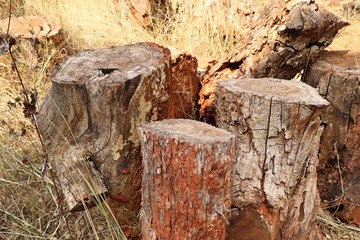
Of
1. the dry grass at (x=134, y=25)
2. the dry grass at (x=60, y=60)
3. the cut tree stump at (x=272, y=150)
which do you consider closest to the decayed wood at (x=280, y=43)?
the cut tree stump at (x=272, y=150)

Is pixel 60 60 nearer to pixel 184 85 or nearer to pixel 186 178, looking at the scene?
pixel 184 85

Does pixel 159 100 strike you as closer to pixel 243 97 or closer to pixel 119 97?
pixel 119 97

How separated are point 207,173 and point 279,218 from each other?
Answer: 24.3 inches

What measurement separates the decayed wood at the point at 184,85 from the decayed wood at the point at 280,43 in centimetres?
7

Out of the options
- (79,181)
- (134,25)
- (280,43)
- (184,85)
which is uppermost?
(280,43)

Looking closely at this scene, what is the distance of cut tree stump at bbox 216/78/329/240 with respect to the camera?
7.38 feet

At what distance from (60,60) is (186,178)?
278 cm

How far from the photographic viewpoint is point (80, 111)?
7.80 ft

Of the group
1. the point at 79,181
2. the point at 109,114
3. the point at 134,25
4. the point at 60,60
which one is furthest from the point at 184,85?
the point at 134,25

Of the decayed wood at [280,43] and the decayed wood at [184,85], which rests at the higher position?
the decayed wood at [280,43]

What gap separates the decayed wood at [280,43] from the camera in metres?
2.72

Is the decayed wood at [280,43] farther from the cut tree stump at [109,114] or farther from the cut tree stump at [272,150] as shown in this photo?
Result: the cut tree stump at [109,114]

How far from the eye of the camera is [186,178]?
1.99m

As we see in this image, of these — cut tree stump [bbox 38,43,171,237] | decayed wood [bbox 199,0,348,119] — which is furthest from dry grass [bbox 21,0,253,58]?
cut tree stump [bbox 38,43,171,237]
